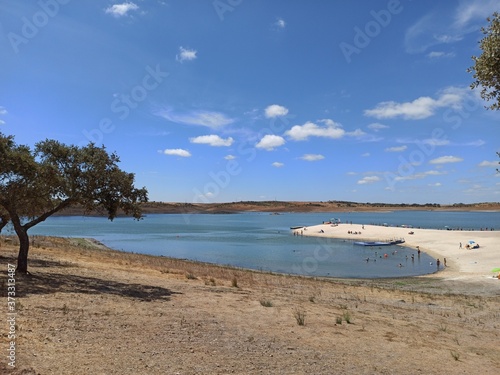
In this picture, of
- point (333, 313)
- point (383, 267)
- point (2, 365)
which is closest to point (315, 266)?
point (383, 267)

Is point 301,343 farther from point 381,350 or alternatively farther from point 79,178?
point 79,178

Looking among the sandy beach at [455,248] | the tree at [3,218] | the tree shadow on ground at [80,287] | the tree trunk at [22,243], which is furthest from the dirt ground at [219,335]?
the sandy beach at [455,248]

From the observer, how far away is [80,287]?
16938 mm

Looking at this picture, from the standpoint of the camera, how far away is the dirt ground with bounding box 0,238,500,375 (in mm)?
8484

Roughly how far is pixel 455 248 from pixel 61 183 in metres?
78.2

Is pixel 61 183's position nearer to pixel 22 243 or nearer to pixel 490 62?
pixel 22 243

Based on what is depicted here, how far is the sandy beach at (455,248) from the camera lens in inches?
1912

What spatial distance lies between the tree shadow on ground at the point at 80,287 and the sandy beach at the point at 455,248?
120 ft

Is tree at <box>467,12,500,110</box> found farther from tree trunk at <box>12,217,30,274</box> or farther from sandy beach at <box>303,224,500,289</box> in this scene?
sandy beach at <box>303,224,500,289</box>

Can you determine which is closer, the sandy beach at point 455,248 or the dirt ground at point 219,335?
the dirt ground at point 219,335

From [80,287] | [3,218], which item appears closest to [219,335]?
[80,287]

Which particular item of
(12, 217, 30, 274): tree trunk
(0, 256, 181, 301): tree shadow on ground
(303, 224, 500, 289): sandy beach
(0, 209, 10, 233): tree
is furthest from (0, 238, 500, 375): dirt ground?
(303, 224, 500, 289): sandy beach

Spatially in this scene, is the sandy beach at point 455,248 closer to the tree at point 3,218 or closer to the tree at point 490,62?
the tree at point 490,62

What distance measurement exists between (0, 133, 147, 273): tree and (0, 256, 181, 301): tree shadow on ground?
69.2 inches
